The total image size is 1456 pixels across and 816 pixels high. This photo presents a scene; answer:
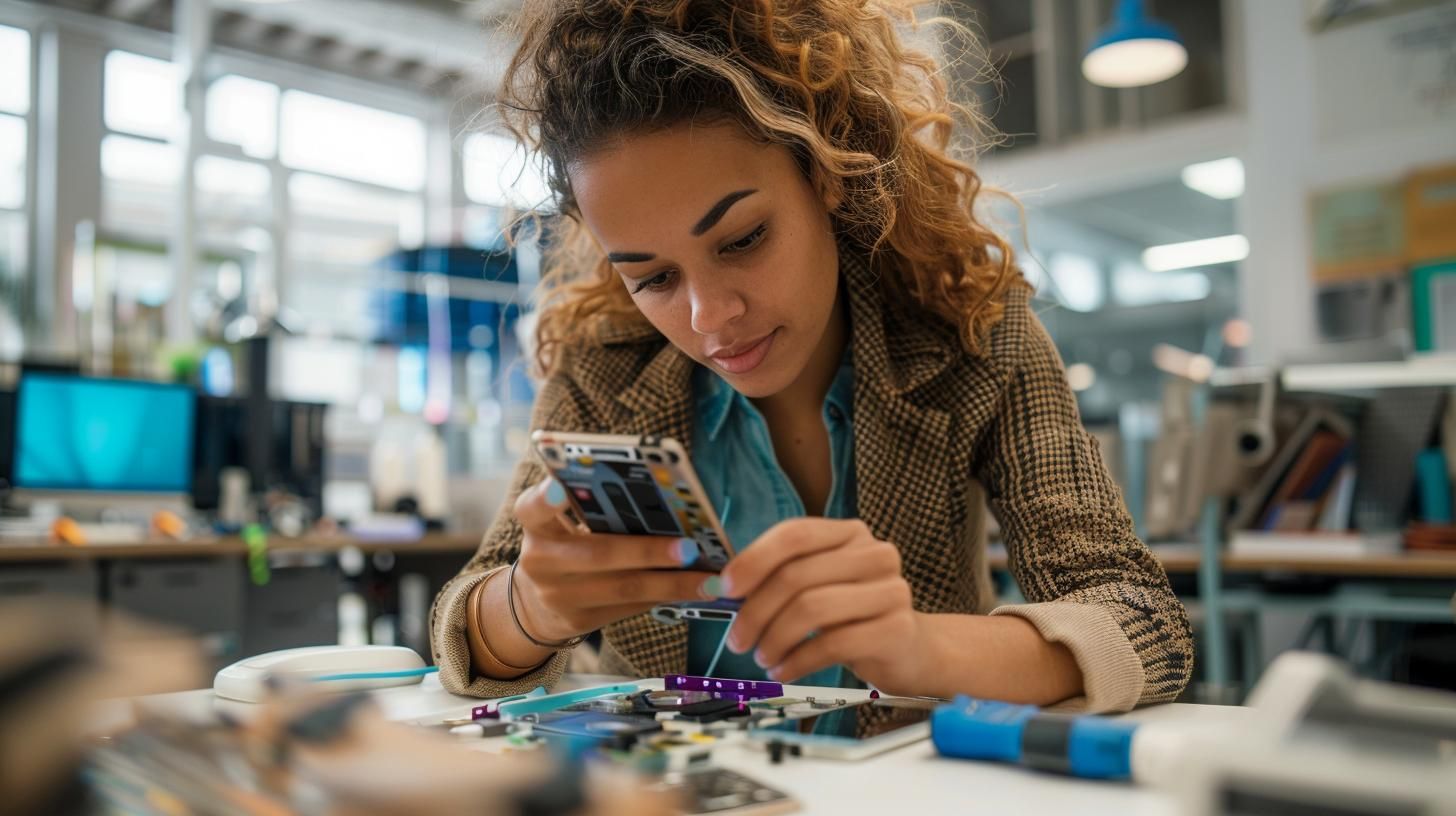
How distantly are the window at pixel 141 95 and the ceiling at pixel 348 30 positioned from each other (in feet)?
0.86

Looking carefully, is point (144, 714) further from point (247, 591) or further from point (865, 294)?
point (247, 591)

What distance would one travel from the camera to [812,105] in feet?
3.45

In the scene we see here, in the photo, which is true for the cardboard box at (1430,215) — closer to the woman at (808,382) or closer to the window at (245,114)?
the woman at (808,382)

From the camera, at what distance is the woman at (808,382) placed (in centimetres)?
80

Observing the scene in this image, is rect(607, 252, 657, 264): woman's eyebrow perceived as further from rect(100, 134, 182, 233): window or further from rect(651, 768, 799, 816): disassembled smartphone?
rect(100, 134, 182, 233): window

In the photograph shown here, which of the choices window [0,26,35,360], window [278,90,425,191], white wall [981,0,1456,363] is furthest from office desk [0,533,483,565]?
window [278,90,425,191]

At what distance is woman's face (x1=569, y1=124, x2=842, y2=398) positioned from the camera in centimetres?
97

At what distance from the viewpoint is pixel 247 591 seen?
11.1 ft

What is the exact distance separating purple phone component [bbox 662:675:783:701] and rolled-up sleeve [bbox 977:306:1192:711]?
19cm

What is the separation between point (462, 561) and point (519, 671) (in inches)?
131

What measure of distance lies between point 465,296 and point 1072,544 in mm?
6018

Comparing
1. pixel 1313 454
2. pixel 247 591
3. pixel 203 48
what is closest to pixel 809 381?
pixel 1313 454

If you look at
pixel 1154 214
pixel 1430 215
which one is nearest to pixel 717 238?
pixel 1430 215

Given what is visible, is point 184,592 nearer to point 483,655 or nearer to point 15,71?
point 483,655
